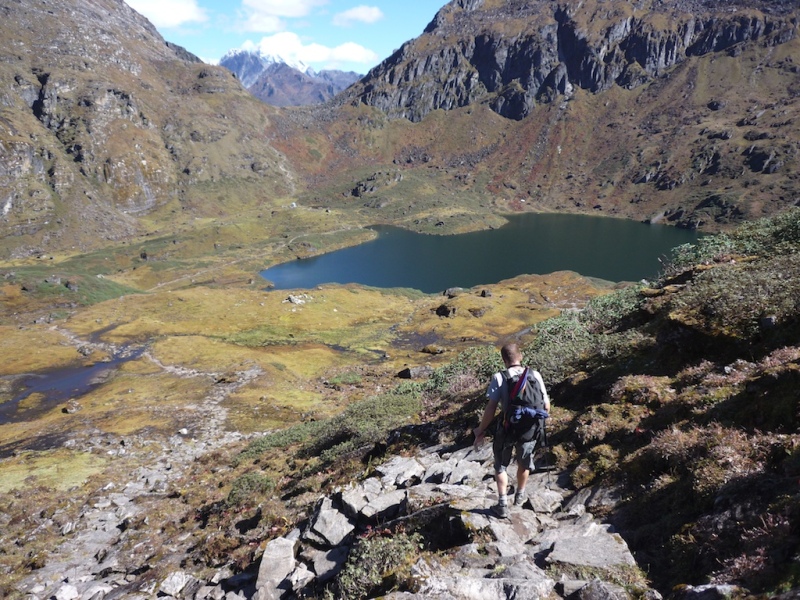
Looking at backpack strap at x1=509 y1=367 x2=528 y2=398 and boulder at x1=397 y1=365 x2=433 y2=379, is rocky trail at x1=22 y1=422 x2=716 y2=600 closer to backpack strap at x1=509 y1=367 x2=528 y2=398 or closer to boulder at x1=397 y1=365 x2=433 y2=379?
backpack strap at x1=509 y1=367 x2=528 y2=398

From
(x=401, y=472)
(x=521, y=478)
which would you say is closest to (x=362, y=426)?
(x=401, y=472)

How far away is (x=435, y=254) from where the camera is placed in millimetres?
198000

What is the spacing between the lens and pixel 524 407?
9.39 metres

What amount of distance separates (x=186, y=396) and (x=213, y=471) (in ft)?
73.8

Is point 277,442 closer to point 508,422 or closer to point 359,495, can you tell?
point 359,495

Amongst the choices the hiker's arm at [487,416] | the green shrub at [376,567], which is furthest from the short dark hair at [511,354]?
the green shrub at [376,567]

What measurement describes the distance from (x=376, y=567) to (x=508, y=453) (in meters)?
3.55

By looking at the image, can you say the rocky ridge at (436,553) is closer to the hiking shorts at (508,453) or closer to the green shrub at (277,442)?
the hiking shorts at (508,453)

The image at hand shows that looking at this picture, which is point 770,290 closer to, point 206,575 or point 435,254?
point 206,575

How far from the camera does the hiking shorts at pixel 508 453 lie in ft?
31.7

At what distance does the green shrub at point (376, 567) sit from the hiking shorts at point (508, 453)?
7.53 ft

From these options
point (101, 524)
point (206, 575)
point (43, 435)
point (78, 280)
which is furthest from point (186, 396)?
point (78, 280)

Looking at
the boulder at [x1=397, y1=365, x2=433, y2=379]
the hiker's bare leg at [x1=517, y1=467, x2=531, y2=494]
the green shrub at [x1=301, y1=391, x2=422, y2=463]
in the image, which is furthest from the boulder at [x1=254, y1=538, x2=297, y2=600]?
the boulder at [x1=397, y1=365, x2=433, y2=379]

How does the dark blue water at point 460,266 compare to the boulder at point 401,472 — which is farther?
the dark blue water at point 460,266
